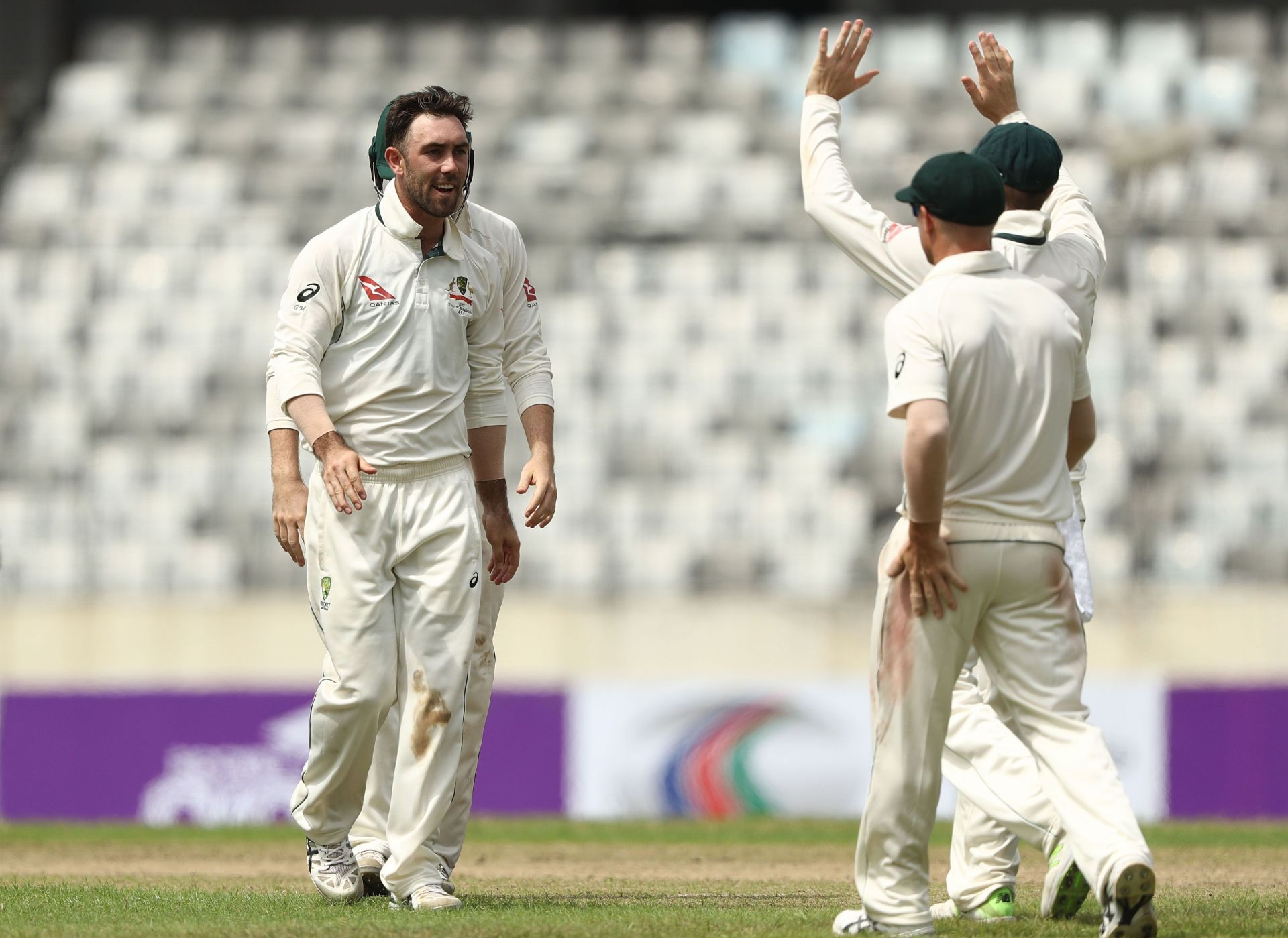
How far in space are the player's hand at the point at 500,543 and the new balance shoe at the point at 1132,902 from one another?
2285 mm

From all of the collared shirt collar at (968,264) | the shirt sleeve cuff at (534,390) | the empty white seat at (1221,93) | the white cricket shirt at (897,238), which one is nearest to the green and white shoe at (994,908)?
the white cricket shirt at (897,238)

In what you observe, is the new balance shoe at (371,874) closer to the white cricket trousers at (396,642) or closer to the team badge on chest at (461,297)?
the white cricket trousers at (396,642)

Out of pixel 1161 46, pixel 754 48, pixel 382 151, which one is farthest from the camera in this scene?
pixel 754 48

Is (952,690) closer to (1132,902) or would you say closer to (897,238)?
(1132,902)

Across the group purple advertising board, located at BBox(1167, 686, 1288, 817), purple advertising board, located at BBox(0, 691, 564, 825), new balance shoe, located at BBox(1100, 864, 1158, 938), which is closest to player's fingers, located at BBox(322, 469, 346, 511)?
new balance shoe, located at BBox(1100, 864, 1158, 938)

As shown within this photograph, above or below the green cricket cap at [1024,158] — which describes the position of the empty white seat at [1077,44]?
above

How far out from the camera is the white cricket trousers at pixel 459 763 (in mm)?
5887

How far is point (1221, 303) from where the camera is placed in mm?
14992

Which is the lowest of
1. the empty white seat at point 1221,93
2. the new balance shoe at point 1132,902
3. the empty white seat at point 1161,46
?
the new balance shoe at point 1132,902

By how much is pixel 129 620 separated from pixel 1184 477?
778 centimetres

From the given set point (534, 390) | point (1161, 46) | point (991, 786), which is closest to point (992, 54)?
point (534, 390)

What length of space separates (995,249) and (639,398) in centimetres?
937

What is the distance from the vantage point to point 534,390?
6.05 metres

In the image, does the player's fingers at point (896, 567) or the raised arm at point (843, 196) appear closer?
the player's fingers at point (896, 567)
